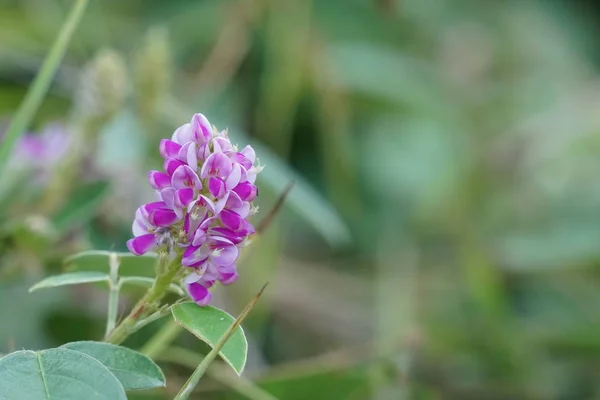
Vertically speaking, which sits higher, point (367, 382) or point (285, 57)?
point (285, 57)

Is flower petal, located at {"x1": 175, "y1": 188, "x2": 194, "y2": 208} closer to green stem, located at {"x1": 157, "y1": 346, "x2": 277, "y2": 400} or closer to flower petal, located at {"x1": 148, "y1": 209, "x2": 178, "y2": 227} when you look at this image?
flower petal, located at {"x1": 148, "y1": 209, "x2": 178, "y2": 227}

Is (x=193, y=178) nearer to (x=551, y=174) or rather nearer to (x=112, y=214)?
A: (x=112, y=214)

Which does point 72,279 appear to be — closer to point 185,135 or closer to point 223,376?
point 185,135

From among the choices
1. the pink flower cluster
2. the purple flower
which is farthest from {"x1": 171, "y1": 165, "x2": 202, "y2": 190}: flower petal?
the purple flower

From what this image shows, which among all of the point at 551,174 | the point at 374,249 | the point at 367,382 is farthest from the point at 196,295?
the point at 551,174

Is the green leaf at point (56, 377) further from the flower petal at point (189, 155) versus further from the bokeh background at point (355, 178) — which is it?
the bokeh background at point (355, 178)

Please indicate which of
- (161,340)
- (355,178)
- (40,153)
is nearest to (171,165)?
(161,340)

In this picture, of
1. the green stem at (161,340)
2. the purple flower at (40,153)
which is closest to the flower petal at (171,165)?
the green stem at (161,340)
